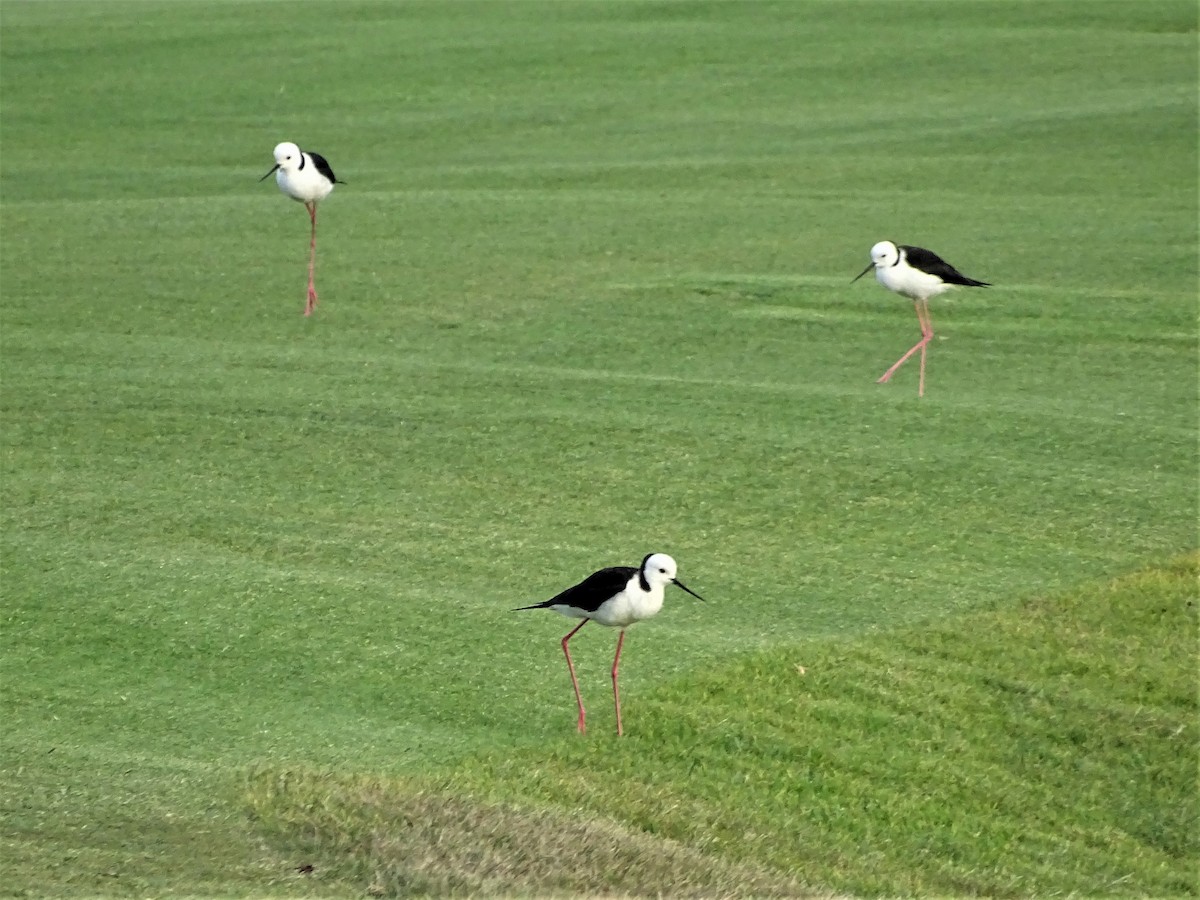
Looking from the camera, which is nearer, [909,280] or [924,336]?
[909,280]

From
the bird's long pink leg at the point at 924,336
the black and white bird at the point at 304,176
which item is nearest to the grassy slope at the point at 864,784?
the bird's long pink leg at the point at 924,336

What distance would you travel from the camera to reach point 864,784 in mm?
4883

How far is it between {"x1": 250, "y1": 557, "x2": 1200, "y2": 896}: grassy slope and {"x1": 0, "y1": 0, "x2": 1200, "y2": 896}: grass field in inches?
0.6

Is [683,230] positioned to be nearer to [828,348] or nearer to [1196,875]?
[828,348]

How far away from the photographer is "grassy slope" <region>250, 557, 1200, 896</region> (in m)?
4.27

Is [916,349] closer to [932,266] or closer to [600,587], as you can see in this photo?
[932,266]

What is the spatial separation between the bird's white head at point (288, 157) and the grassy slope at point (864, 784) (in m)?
4.44

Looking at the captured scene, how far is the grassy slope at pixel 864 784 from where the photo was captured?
14.0 feet

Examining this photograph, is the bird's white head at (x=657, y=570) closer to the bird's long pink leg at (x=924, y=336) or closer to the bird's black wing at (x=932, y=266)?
the bird's long pink leg at (x=924, y=336)

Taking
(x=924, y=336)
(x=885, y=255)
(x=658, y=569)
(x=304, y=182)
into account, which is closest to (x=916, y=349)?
(x=924, y=336)

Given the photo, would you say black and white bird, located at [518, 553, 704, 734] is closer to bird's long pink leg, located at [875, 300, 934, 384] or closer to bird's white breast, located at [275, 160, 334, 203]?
bird's long pink leg, located at [875, 300, 934, 384]

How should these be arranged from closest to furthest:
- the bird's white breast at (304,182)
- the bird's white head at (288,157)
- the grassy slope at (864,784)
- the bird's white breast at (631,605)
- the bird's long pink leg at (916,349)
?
the grassy slope at (864,784), the bird's white breast at (631,605), the bird's long pink leg at (916,349), the bird's white head at (288,157), the bird's white breast at (304,182)

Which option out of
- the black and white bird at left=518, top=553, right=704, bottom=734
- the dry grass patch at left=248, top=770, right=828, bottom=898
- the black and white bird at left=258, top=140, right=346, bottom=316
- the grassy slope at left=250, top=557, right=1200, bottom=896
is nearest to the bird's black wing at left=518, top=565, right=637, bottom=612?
the black and white bird at left=518, top=553, right=704, bottom=734

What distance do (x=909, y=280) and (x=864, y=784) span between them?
344 cm
